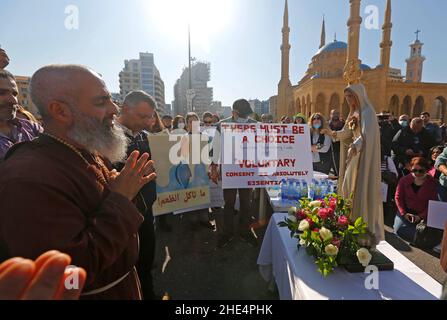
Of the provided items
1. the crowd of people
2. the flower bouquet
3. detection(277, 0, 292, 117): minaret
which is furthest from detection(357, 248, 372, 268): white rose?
detection(277, 0, 292, 117): minaret

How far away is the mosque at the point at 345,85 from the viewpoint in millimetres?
30406

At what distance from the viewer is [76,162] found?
1.14m

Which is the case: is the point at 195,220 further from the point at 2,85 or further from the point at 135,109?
the point at 2,85

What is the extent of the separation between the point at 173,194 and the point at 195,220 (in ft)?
3.14

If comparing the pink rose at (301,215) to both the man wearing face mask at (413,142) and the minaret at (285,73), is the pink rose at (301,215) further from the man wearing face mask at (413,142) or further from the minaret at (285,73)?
the minaret at (285,73)

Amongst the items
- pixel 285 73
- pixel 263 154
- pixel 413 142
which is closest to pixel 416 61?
pixel 285 73

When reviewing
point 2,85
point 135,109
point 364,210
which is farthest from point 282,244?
point 2,85

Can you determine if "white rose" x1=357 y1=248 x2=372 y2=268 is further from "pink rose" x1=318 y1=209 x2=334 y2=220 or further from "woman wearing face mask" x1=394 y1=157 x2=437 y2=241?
"woman wearing face mask" x1=394 y1=157 x2=437 y2=241

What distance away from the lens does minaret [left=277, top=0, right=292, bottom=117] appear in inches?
1423

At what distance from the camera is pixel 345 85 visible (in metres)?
27.9

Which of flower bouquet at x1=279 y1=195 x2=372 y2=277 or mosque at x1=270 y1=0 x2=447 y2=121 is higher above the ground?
mosque at x1=270 y1=0 x2=447 y2=121

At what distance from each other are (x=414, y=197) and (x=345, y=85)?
28.0 m

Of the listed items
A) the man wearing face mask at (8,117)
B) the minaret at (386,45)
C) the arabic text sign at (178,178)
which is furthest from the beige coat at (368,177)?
the minaret at (386,45)

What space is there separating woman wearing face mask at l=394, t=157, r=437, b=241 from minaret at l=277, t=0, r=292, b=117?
37.1 meters
